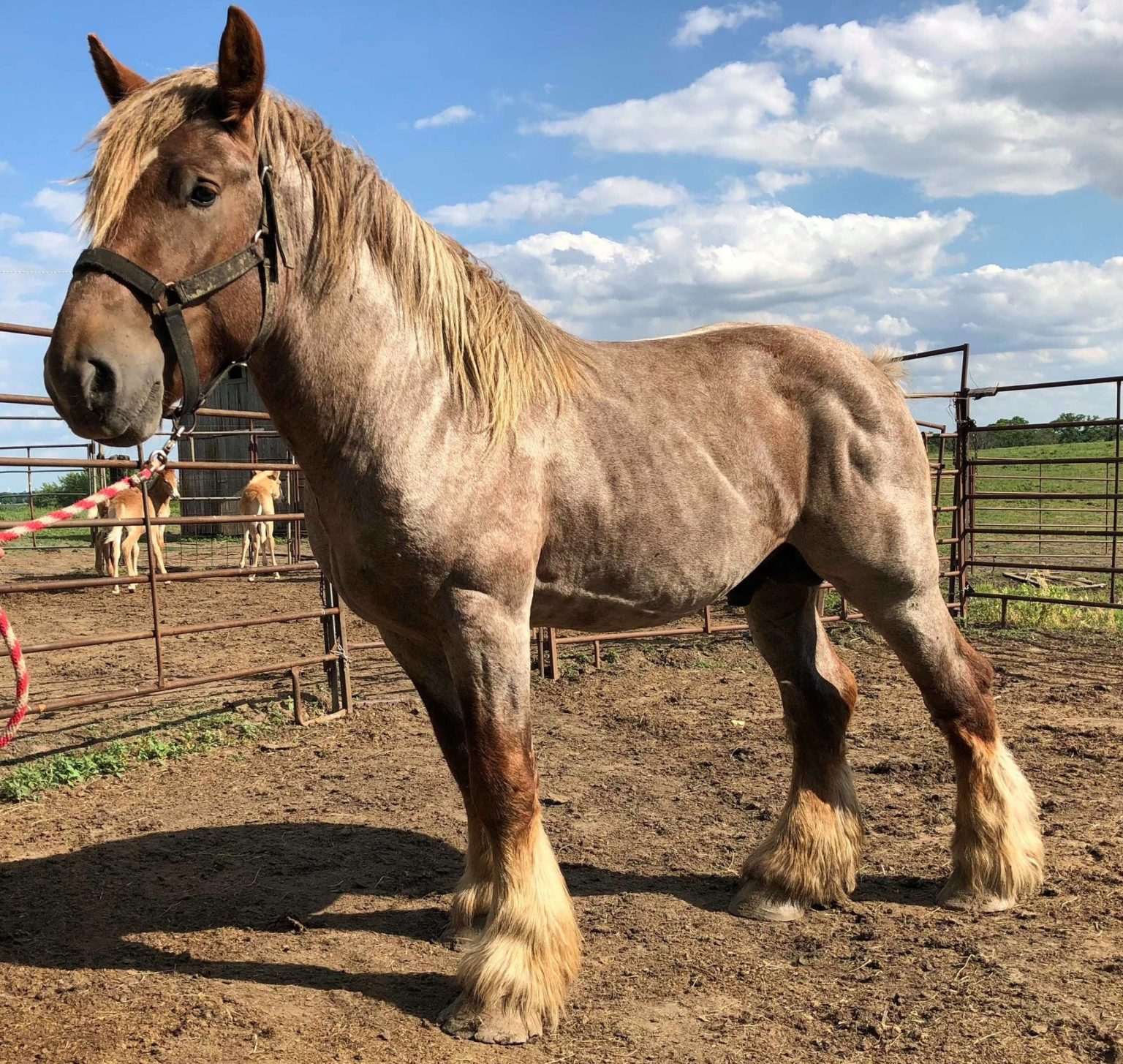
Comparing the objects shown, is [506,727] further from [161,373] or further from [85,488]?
[85,488]

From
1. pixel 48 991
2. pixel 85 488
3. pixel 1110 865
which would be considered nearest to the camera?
pixel 48 991

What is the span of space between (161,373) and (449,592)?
2.73ft

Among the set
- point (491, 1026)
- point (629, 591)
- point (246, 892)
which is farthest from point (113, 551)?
point (491, 1026)

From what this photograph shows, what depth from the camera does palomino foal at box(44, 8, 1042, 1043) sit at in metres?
2.02

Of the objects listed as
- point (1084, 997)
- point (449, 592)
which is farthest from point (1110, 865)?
point (449, 592)

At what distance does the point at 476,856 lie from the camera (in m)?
2.76

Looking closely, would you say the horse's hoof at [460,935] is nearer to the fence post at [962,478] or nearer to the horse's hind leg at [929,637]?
the horse's hind leg at [929,637]

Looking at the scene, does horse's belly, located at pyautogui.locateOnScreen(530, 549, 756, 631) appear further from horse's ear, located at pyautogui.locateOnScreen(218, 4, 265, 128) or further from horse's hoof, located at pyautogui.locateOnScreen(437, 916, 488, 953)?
horse's ear, located at pyautogui.locateOnScreen(218, 4, 265, 128)

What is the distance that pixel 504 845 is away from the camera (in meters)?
2.36

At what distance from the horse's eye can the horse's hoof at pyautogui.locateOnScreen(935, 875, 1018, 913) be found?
3045mm

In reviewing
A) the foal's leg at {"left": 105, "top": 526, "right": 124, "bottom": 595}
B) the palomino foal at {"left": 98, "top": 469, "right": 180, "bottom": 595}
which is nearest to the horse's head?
the palomino foal at {"left": 98, "top": 469, "right": 180, "bottom": 595}

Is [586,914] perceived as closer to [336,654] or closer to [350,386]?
[350,386]

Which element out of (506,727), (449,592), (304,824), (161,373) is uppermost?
(161,373)

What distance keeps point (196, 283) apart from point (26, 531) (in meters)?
1.31
